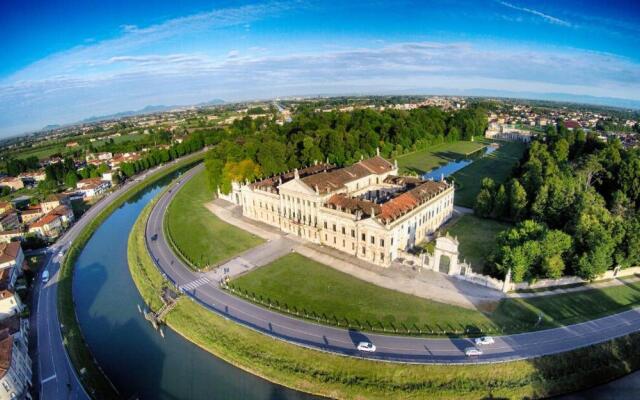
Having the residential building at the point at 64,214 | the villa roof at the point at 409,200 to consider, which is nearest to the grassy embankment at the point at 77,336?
the residential building at the point at 64,214

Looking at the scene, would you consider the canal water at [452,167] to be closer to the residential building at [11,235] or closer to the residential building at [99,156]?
→ the residential building at [11,235]

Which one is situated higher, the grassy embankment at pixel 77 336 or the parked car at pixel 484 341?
the parked car at pixel 484 341

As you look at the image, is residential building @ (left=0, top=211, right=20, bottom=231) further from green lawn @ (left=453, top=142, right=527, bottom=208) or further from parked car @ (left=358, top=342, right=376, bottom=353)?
green lawn @ (left=453, top=142, right=527, bottom=208)

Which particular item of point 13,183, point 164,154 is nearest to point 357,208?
point 164,154

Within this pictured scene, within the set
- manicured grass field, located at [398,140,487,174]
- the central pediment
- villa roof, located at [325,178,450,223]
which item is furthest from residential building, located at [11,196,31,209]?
manicured grass field, located at [398,140,487,174]

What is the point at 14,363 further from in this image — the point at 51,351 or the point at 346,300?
the point at 346,300

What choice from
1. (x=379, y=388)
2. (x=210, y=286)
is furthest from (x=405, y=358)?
(x=210, y=286)

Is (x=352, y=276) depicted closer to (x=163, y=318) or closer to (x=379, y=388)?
(x=379, y=388)
